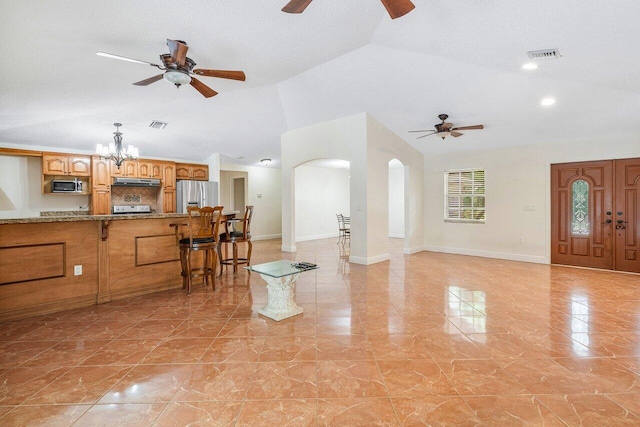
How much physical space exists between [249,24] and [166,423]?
135 inches

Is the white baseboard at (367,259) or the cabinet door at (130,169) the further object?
the cabinet door at (130,169)

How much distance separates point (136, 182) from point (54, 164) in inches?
59.9

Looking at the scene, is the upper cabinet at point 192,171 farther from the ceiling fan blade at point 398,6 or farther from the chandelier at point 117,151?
the ceiling fan blade at point 398,6

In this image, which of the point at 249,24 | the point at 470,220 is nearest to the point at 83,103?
the point at 249,24

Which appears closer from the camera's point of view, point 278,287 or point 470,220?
point 278,287

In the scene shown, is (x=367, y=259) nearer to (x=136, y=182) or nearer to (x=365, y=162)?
(x=365, y=162)

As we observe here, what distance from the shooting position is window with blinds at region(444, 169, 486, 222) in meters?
7.07

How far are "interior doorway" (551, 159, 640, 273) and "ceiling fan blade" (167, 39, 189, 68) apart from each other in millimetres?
6773

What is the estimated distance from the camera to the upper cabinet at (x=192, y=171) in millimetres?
8234

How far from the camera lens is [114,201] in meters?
7.48

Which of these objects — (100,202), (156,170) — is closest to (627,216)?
(156,170)

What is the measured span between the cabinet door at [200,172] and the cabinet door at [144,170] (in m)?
1.12

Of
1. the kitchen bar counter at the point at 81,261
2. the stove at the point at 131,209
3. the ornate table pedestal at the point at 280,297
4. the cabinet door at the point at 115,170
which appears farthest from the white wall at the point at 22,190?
the ornate table pedestal at the point at 280,297

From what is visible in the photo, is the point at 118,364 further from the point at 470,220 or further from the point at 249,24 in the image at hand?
Result: the point at 470,220
